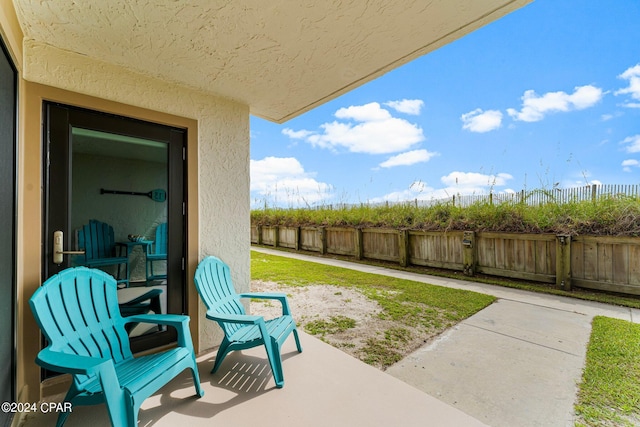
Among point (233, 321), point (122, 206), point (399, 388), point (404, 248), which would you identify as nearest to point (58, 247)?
point (122, 206)

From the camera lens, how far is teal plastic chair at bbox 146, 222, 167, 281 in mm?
2605

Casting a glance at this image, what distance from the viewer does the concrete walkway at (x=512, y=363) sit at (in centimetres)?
191

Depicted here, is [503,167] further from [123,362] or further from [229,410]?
[123,362]

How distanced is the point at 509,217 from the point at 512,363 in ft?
13.8

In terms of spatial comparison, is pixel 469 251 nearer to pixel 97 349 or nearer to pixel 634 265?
pixel 634 265

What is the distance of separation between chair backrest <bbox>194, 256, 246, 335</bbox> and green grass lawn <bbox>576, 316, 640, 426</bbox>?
2.78 meters

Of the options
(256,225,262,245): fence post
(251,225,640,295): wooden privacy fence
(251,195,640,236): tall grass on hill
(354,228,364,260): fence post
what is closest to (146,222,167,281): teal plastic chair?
(251,225,640,295): wooden privacy fence

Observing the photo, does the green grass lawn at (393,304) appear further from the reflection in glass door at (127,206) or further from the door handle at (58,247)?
the door handle at (58,247)

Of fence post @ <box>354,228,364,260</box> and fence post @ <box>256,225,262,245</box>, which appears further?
fence post @ <box>256,225,262,245</box>

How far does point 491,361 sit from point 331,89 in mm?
3204

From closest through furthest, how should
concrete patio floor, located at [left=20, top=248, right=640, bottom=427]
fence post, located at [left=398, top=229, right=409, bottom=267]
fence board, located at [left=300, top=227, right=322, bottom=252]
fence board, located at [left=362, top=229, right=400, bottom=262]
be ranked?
1. concrete patio floor, located at [left=20, top=248, right=640, bottom=427]
2. fence post, located at [left=398, top=229, right=409, bottom=267]
3. fence board, located at [left=362, top=229, right=400, bottom=262]
4. fence board, located at [left=300, top=227, right=322, bottom=252]

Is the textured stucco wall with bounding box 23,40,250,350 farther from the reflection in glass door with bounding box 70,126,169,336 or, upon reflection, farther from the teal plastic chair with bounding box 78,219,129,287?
the teal plastic chair with bounding box 78,219,129,287

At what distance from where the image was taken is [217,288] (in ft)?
8.79

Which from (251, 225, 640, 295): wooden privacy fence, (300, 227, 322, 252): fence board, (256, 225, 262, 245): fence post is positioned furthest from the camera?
(256, 225, 262, 245): fence post
